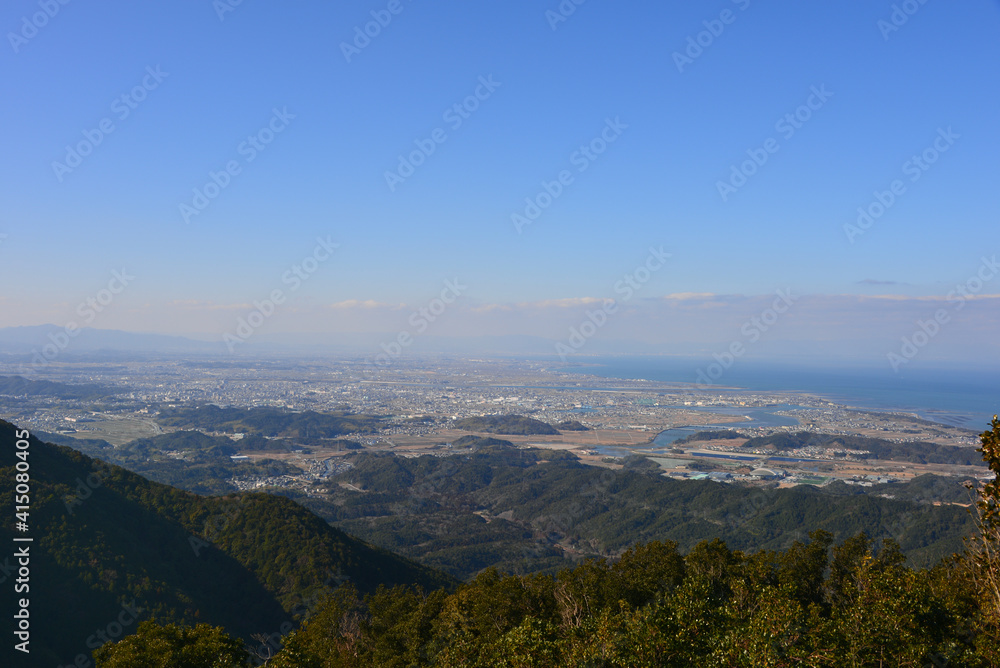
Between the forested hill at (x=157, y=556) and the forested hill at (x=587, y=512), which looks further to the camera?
the forested hill at (x=587, y=512)

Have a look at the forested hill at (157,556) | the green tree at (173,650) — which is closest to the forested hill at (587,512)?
the forested hill at (157,556)

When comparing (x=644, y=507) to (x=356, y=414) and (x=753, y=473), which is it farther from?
(x=356, y=414)

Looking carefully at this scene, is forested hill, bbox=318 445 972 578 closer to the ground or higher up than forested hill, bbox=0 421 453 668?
closer to the ground

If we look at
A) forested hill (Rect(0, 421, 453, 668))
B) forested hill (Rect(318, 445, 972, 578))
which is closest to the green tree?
forested hill (Rect(0, 421, 453, 668))

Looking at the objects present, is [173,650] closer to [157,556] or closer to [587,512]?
[157,556]

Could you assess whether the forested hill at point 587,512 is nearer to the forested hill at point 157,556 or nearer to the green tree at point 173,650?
the forested hill at point 157,556

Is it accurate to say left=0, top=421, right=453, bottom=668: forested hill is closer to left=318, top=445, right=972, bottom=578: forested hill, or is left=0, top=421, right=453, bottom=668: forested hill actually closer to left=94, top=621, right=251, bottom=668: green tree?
left=94, top=621, right=251, bottom=668: green tree

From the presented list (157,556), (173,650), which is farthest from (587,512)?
(173,650)

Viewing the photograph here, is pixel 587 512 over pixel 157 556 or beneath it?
beneath

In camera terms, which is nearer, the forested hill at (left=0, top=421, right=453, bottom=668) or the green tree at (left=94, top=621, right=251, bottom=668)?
the green tree at (left=94, top=621, right=251, bottom=668)
